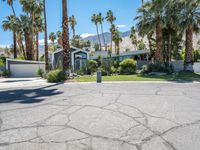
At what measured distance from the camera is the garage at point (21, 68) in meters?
33.7

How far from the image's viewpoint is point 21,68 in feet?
113

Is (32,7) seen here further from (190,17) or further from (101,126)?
(101,126)

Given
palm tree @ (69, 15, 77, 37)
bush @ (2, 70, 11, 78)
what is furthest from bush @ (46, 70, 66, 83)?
palm tree @ (69, 15, 77, 37)

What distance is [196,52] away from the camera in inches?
1687

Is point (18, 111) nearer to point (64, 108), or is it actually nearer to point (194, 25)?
point (64, 108)

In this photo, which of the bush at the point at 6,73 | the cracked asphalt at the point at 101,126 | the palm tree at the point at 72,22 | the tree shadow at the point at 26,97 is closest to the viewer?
the cracked asphalt at the point at 101,126

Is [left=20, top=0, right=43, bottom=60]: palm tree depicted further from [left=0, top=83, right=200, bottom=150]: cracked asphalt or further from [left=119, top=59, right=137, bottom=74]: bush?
[left=0, top=83, right=200, bottom=150]: cracked asphalt

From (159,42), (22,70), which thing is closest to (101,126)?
(159,42)

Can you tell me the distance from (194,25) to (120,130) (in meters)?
25.8

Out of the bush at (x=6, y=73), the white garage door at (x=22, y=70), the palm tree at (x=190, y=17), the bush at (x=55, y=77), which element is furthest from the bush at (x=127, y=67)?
the bush at (x=6, y=73)

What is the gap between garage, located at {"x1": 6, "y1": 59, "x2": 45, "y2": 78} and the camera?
33719 mm

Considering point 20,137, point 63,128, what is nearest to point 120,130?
point 63,128

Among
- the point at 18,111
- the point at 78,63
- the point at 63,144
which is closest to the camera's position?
the point at 63,144

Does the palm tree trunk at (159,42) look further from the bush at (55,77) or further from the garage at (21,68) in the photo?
the garage at (21,68)
